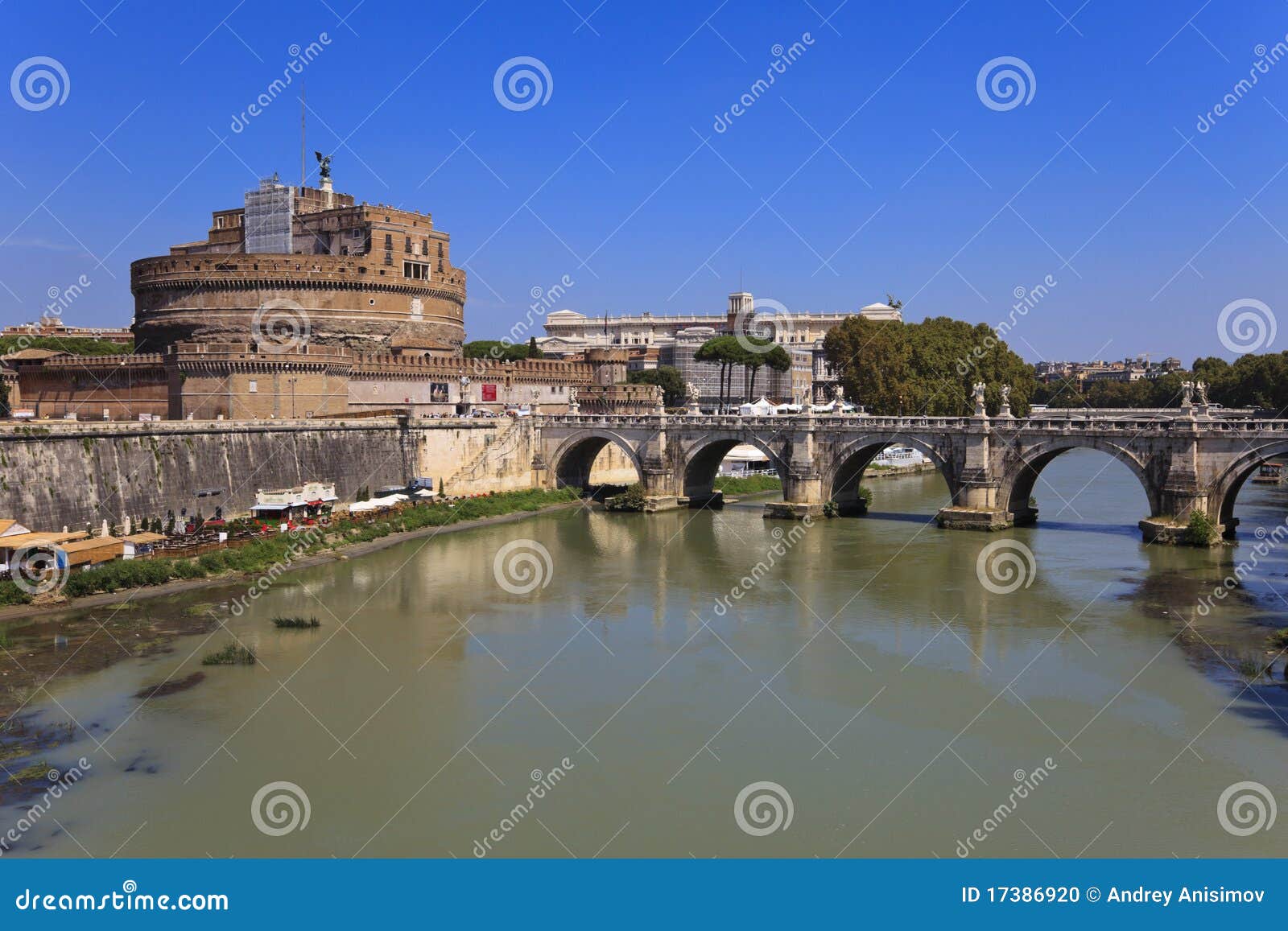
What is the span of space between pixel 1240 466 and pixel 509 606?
2104 centimetres

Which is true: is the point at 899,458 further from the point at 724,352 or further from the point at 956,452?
the point at 956,452

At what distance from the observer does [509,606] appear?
2795 cm

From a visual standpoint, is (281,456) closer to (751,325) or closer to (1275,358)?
(1275,358)

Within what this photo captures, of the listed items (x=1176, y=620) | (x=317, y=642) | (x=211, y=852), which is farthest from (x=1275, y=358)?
(x=211, y=852)

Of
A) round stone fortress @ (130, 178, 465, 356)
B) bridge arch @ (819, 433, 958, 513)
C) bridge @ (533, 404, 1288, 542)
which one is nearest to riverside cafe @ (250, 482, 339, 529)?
bridge @ (533, 404, 1288, 542)

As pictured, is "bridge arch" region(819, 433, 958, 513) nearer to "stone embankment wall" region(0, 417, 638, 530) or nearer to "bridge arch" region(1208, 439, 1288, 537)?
"bridge arch" region(1208, 439, 1288, 537)

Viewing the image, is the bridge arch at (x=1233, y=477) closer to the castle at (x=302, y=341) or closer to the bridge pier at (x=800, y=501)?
the bridge pier at (x=800, y=501)

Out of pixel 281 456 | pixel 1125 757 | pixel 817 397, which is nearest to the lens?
pixel 1125 757

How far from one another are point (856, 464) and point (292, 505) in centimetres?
2015

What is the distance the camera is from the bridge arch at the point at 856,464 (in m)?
39.4

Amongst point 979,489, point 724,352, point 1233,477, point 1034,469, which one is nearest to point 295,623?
point 979,489

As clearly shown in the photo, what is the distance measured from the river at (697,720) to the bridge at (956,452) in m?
3.16

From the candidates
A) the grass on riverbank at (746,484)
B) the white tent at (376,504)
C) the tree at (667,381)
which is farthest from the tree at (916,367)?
the white tent at (376,504)

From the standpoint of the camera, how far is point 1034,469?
3831 centimetres
